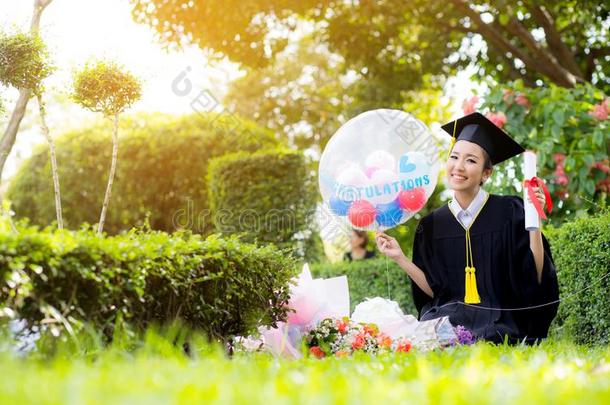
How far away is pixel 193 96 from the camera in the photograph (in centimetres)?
1238

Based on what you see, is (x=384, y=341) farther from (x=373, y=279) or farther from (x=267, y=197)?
(x=267, y=197)

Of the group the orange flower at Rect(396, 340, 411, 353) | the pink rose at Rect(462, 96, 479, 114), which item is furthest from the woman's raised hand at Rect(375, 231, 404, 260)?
the pink rose at Rect(462, 96, 479, 114)

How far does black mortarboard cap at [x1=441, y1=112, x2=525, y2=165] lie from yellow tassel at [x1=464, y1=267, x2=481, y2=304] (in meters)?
0.76

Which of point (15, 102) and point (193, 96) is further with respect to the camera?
point (193, 96)

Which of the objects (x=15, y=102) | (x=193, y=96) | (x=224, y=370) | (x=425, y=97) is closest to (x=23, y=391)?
(x=224, y=370)

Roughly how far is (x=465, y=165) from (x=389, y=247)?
28.1 inches

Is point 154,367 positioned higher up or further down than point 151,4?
further down

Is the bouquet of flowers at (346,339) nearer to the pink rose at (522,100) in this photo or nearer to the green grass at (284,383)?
the green grass at (284,383)

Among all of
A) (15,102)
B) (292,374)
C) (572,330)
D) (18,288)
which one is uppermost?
(15,102)

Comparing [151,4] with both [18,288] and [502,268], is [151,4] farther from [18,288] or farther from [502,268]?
[18,288]

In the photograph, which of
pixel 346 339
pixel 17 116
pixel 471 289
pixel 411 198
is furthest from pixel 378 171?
pixel 17 116

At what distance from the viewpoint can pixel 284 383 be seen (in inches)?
85.7

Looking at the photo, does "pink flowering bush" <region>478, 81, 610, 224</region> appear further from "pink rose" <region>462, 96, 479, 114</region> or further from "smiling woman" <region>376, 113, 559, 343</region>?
"smiling woman" <region>376, 113, 559, 343</region>

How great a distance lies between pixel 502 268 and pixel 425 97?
1005 centimetres
